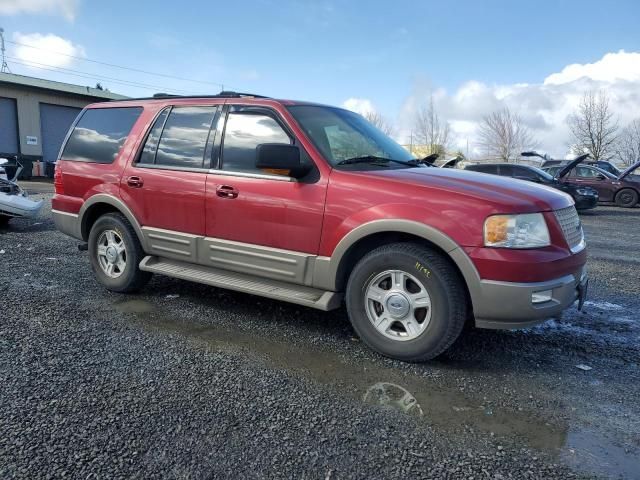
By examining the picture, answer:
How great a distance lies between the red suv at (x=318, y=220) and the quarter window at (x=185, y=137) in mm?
13

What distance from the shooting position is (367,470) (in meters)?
2.34

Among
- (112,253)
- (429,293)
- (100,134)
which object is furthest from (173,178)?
(429,293)

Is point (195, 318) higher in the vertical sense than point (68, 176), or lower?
lower

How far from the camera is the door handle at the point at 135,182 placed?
4711mm

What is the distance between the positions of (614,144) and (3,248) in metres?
47.0

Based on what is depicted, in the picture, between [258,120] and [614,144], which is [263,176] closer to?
[258,120]

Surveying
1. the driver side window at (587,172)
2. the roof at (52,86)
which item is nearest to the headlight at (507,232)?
the driver side window at (587,172)

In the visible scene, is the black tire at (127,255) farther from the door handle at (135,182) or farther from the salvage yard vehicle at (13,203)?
the salvage yard vehicle at (13,203)

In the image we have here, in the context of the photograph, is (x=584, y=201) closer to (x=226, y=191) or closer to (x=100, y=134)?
(x=226, y=191)

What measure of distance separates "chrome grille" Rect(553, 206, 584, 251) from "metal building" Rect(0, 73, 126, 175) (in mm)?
23138

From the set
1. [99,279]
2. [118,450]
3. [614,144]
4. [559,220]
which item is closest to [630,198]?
[559,220]

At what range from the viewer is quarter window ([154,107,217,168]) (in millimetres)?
4480

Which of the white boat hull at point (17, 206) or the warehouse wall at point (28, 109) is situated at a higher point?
the warehouse wall at point (28, 109)

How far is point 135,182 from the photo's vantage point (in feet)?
15.6
